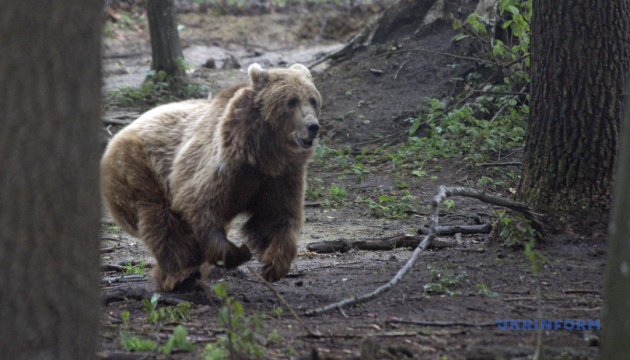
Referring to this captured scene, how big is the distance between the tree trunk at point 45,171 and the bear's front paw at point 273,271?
254cm

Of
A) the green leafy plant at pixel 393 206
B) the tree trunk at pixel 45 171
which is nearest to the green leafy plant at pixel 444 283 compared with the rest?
the tree trunk at pixel 45 171

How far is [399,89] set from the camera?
11.3 meters

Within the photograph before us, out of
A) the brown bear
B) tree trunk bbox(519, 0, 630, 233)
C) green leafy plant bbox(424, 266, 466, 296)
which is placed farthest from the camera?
the brown bear

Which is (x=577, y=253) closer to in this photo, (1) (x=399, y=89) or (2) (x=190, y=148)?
(2) (x=190, y=148)

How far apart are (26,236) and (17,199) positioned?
0.14 meters

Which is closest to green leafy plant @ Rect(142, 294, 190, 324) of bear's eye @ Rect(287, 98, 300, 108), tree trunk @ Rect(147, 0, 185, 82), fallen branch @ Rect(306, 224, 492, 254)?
bear's eye @ Rect(287, 98, 300, 108)

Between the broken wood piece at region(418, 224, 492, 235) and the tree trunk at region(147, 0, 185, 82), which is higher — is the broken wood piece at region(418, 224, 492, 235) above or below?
below

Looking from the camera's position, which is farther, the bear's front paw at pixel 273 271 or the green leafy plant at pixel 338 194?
the green leafy plant at pixel 338 194

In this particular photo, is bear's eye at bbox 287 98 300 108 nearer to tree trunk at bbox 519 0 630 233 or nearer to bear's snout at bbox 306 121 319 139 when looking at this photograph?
bear's snout at bbox 306 121 319 139

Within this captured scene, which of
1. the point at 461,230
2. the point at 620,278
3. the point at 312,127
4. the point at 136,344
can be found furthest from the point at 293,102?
the point at 620,278

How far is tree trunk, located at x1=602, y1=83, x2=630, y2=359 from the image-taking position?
2.35 meters

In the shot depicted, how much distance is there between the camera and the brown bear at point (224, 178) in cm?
508

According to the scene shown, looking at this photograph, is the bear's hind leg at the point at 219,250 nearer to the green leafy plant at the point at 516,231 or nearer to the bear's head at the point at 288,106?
the bear's head at the point at 288,106

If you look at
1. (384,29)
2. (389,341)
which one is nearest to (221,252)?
(389,341)
